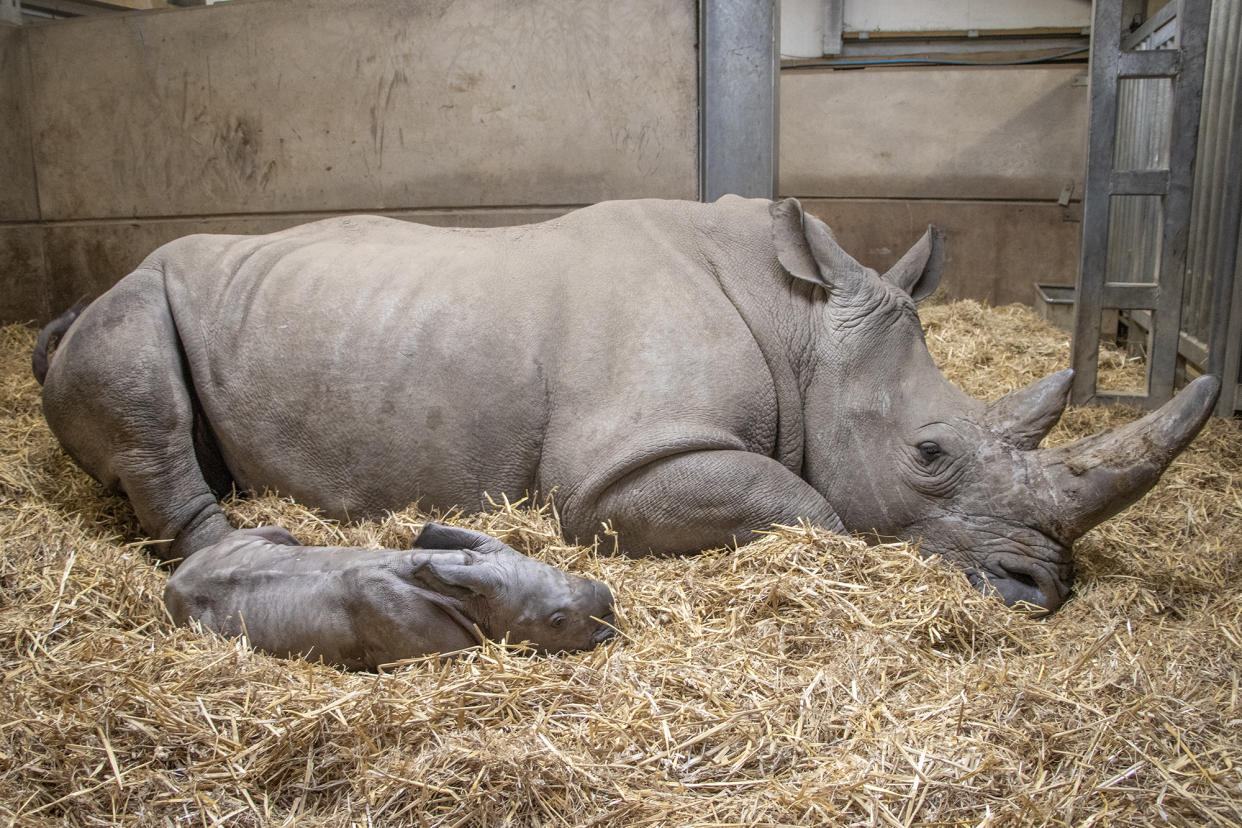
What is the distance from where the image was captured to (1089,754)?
238 cm

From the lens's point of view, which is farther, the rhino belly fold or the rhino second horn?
the rhino belly fold

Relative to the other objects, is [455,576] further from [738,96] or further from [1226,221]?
[1226,221]

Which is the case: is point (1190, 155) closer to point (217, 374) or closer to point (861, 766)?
point (861, 766)

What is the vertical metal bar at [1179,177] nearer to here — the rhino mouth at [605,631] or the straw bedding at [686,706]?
the straw bedding at [686,706]

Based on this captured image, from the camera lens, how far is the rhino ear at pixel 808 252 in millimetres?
3713

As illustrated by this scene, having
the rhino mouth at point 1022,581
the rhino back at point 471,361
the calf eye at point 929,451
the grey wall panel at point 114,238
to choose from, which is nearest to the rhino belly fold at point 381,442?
the rhino back at point 471,361

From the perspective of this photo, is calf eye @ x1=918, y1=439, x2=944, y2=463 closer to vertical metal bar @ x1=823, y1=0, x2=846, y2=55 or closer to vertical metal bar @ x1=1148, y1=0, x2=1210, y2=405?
vertical metal bar @ x1=1148, y1=0, x2=1210, y2=405

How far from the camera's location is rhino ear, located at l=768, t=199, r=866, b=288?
3713mm

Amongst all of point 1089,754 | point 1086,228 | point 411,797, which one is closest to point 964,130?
point 1086,228

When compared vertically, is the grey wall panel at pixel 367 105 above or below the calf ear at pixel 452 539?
above

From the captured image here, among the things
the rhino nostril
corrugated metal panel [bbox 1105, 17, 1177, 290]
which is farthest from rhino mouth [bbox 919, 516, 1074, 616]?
corrugated metal panel [bbox 1105, 17, 1177, 290]

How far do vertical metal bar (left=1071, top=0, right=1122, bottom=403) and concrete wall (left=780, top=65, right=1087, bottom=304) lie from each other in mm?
3244

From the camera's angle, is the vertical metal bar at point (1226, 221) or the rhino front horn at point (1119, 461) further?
the vertical metal bar at point (1226, 221)

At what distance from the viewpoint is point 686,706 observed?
258 cm
